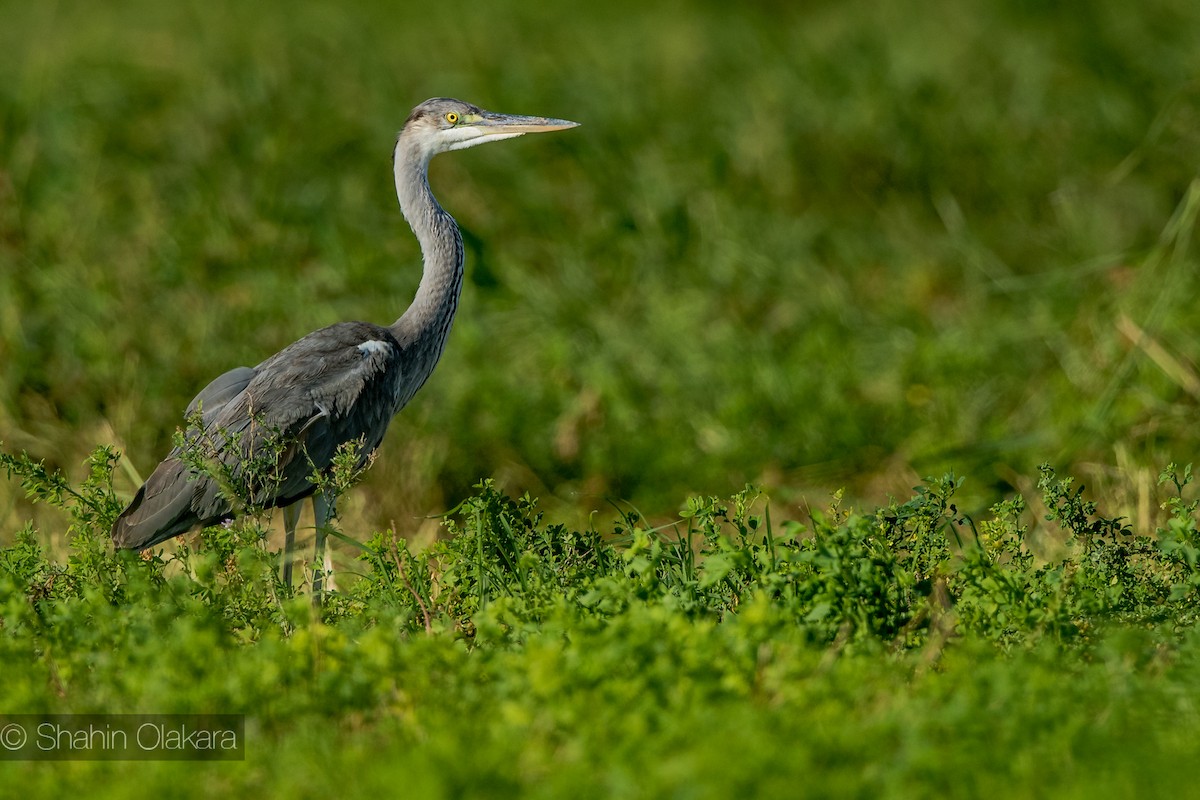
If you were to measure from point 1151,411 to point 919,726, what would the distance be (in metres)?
4.23

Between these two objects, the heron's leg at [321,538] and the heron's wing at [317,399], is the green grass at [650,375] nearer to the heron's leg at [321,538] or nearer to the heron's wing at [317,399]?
the heron's leg at [321,538]

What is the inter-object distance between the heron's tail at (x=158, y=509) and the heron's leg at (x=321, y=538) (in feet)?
1.45

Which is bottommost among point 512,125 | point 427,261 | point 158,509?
point 158,509

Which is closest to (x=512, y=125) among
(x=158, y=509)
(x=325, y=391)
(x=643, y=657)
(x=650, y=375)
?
(x=325, y=391)

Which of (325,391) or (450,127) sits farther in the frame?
(450,127)

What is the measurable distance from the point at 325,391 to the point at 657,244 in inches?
141

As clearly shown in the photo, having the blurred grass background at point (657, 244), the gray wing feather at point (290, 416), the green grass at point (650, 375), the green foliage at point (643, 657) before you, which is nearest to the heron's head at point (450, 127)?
the gray wing feather at point (290, 416)

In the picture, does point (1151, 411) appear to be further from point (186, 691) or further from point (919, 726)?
point (186, 691)

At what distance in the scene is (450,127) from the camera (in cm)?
594

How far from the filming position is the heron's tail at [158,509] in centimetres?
507

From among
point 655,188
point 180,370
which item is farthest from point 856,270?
point 180,370

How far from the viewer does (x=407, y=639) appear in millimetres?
4367

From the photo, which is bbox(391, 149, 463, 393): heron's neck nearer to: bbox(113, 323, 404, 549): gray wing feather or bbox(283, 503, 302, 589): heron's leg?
bbox(113, 323, 404, 549): gray wing feather

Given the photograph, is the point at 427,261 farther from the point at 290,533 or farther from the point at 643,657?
the point at 643,657
